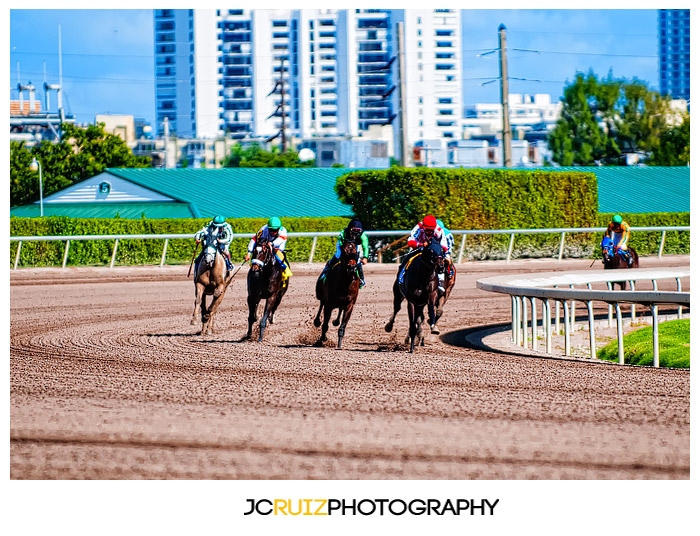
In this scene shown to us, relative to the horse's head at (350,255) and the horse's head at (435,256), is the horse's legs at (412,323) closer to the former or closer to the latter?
the horse's head at (435,256)

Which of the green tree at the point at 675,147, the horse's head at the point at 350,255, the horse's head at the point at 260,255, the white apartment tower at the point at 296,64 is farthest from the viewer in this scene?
the white apartment tower at the point at 296,64

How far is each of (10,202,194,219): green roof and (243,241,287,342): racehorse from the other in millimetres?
23276

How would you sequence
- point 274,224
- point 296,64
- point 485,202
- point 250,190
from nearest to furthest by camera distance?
point 274,224 → point 485,202 → point 250,190 → point 296,64

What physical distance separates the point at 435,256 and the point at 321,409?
4.12m

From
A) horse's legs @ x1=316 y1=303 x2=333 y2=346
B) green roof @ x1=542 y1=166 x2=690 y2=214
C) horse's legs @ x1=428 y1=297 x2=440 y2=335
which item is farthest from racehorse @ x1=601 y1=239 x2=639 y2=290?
green roof @ x1=542 y1=166 x2=690 y2=214

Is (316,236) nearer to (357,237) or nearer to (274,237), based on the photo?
(274,237)

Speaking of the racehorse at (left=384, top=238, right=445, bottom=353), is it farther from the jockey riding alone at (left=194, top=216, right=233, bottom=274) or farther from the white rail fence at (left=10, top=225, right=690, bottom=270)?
the white rail fence at (left=10, top=225, right=690, bottom=270)

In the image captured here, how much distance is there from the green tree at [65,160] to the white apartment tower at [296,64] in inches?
3533

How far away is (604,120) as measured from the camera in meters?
79.6

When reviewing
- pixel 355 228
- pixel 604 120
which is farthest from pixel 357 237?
pixel 604 120

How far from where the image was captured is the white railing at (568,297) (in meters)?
10.4

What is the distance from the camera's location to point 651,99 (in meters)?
74.6

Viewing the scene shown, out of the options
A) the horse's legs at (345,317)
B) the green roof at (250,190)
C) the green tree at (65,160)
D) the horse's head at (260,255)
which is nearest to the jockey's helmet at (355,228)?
the horse's legs at (345,317)
